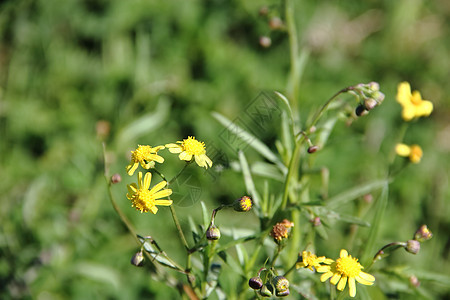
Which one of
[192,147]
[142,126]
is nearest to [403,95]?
[192,147]

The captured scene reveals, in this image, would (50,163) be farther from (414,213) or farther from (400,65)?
(400,65)

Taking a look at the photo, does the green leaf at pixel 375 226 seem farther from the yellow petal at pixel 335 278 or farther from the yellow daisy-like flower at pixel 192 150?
the yellow daisy-like flower at pixel 192 150

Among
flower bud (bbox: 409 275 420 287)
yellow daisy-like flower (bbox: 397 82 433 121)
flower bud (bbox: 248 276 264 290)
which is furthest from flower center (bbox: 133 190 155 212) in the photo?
yellow daisy-like flower (bbox: 397 82 433 121)

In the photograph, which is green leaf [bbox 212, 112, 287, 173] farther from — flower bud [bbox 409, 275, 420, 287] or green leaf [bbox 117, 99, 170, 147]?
green leaf [bbox 117, 99, 170, 147]

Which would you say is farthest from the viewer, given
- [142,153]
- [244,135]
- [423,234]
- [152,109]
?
[152,109]

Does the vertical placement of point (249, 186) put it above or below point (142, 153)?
below

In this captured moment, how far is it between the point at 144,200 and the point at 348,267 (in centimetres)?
66

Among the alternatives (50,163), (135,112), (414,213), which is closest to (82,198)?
(50,163)

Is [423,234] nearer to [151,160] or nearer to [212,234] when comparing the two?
[212,234]

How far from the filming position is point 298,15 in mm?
3543

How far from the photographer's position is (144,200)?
1.36 m

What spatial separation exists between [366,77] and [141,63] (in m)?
1.70

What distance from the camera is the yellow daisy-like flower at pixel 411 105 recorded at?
6.22 ft

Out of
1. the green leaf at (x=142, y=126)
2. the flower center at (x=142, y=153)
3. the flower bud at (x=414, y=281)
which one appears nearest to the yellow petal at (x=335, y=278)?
the flower bud at (x=414, y=281)
